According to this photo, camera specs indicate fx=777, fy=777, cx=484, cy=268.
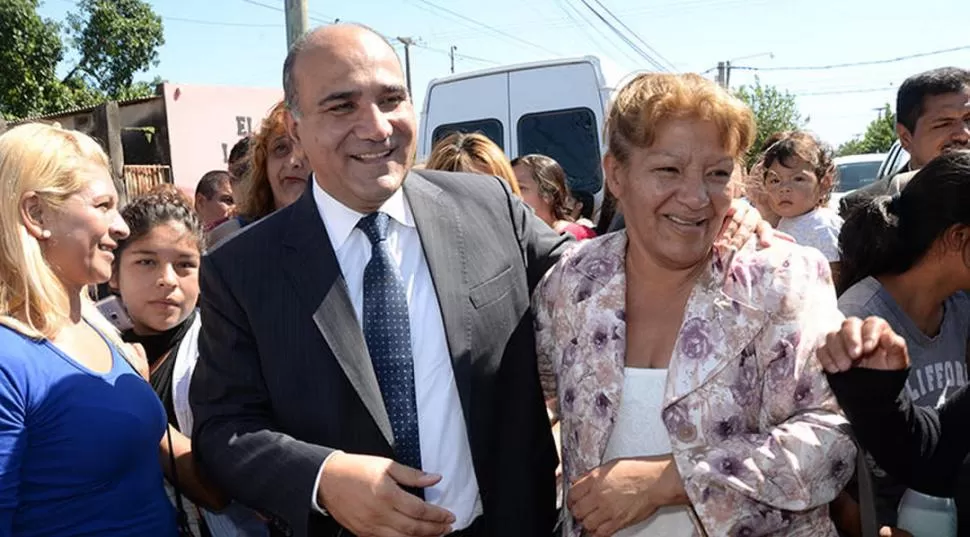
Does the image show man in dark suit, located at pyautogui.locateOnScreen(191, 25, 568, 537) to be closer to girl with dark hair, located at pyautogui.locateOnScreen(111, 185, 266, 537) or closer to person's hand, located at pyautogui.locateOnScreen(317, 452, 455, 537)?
person's hand, located at pyautogui.locateOnScreen(317, 452, 455, 537)

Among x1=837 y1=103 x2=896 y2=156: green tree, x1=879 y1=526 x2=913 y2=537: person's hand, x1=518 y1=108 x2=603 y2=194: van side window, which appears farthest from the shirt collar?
x1=837 y1=103 x2=896 y2=156: green tree

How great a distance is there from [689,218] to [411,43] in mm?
39739

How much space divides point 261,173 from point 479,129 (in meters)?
3.89

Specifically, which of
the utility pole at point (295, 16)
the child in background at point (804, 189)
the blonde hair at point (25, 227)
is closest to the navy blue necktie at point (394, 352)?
the blonde hair at point (25, 227)

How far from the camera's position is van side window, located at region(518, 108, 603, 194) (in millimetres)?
6352

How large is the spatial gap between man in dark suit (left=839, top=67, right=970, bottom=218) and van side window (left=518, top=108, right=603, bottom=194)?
2960 mm

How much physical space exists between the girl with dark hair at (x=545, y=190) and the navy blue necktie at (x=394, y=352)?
8.82ft

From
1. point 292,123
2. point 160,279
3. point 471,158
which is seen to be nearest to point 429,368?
point 292,123

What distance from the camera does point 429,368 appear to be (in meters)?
1.84

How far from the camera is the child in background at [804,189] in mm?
4793

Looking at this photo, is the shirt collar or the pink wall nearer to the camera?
the shirt collar

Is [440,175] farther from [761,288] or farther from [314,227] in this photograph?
[761,288]

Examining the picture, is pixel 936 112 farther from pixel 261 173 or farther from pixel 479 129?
pixel 479 129

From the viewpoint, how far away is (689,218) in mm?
1741
